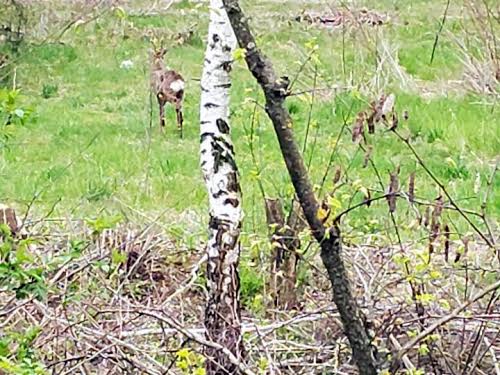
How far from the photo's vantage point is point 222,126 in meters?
4.59

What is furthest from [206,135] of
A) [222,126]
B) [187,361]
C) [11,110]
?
[11,110]

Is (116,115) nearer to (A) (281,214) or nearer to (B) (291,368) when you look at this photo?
(A) (281,214)

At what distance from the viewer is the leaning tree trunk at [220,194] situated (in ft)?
14.9

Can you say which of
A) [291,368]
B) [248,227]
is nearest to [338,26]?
[248,227]

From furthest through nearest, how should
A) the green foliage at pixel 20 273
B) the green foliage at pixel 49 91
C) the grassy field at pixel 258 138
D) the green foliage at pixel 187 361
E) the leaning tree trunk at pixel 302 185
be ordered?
1. the green foliage at pixel 49 91
2. the grassy field at pixel 258 138
3. the green foliage at pixel 187 361
4. the leaning tree trunk at pixel 302 185
5. the green foliage at pixel 20 273

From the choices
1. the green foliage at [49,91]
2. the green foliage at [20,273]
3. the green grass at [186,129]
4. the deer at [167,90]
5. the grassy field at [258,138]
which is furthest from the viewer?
the green foliage at [49,91]

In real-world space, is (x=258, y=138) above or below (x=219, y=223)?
below

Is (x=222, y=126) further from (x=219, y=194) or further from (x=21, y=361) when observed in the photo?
(x=21, y=361)

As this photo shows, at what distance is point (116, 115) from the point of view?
11703 mm

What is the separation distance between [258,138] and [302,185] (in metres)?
3.86

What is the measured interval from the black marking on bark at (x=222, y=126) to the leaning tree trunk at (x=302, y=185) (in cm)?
141

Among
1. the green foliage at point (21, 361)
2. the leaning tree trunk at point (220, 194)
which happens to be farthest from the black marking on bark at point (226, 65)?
the green foliage at point (21, 361)

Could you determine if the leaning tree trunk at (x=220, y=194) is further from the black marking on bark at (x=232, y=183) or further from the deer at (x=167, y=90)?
the deer at (x=167, y=90)

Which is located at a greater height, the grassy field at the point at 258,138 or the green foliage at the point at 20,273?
the green foliage at the point at 20,273
